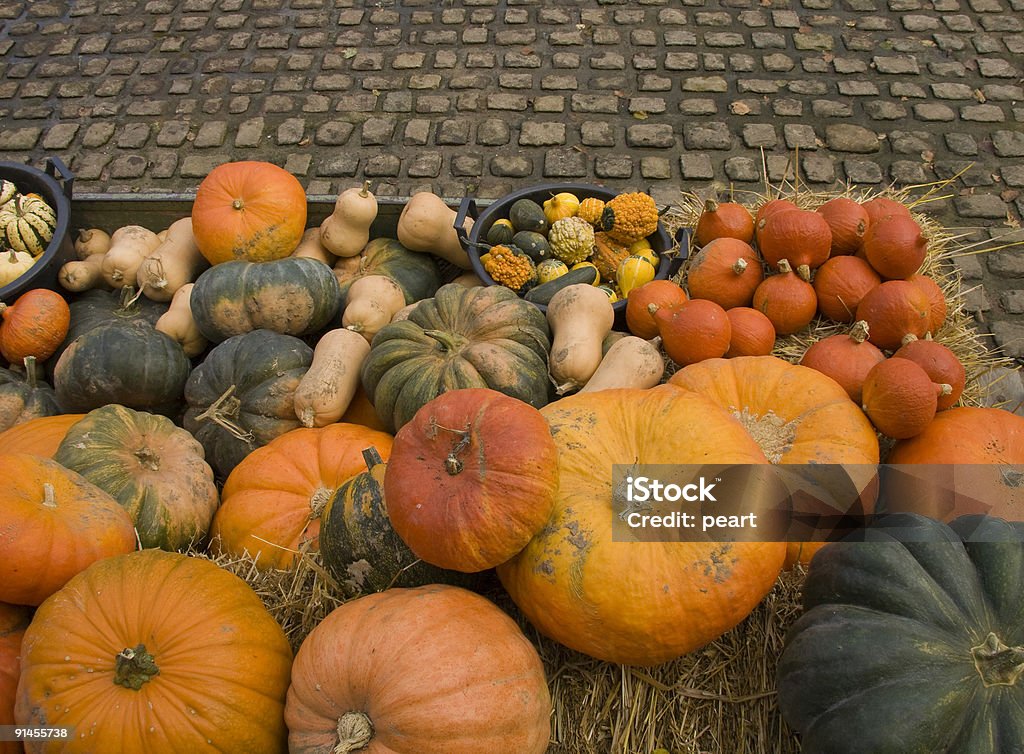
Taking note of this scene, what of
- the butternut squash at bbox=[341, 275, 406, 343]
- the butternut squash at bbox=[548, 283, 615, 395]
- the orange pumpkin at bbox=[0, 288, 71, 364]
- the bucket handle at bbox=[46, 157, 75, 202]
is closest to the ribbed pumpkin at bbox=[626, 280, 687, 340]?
the butternut squash at bbox=[548, 283, 615, 395]

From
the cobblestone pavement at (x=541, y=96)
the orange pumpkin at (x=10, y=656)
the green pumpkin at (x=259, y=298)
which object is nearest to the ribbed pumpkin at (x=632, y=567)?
the orange pumpkin at (x=10, y=656)

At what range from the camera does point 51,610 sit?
1841 millimetres

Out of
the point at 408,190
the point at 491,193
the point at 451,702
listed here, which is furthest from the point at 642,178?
the point at 451,702

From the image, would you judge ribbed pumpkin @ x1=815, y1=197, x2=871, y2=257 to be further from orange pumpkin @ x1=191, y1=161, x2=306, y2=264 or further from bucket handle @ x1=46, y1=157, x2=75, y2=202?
bucket handle @ x1=46, y1=157, x2=75, y2=202

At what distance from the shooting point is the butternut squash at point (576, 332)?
2910 mm

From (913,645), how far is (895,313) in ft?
5.14

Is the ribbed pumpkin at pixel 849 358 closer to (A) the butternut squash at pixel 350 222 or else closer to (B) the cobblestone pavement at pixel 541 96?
(A) the butternut squash at pixel 350 222

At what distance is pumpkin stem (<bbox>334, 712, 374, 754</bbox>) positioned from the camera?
161cm

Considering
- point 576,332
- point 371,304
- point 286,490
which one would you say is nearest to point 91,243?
point 371,304

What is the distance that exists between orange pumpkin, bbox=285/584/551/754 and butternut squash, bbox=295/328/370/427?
4.13 feet

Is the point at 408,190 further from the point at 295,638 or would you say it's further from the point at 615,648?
the point at 615,648

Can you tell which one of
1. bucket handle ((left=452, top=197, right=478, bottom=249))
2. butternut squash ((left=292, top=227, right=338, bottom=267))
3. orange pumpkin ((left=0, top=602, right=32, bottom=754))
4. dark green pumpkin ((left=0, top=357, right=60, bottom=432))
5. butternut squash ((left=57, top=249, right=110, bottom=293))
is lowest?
dark green pumpkin ((left=0, top=357, right=60, bottom=432))

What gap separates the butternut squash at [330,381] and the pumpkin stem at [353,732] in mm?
1547

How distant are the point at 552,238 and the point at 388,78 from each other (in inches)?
134
